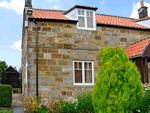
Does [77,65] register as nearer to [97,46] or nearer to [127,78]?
Result: [97,46]

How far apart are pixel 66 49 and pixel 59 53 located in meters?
0.51

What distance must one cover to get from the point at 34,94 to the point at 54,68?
6.11 feet

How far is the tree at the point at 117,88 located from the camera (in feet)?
20.2

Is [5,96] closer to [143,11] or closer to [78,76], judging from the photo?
[78,76]

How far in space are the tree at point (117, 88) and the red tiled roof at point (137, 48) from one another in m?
5.33

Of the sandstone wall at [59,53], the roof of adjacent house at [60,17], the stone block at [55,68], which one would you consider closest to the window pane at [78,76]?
the sandstone wall at [59,53]

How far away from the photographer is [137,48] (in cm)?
1192

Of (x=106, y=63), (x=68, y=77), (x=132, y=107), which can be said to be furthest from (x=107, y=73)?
(x=68, y=77)

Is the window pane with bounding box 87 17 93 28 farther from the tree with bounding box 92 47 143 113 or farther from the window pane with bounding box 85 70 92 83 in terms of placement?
the tree with bounding box 92 47 143 113

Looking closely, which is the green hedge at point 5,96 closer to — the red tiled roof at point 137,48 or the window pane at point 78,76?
the window pane at point 78,76

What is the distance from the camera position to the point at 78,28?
11.9 m

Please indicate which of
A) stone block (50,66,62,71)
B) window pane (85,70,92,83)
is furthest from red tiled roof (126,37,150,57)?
stone block (50,66,62,71)

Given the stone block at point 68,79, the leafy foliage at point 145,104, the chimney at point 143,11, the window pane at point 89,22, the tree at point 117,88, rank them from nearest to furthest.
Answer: the tree at point 117,88
the leafy foliage at point 145,104
the stone block at point 68,79
the window pane at point 89,22
the chimney at point 143,11

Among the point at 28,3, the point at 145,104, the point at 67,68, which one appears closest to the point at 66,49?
the point at 67,68
